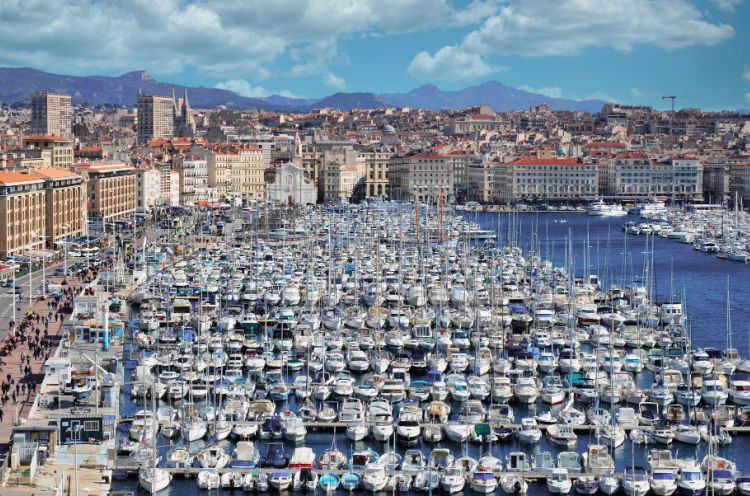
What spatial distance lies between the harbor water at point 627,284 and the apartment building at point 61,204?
2134 cm

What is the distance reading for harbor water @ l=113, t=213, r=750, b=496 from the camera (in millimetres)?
21609

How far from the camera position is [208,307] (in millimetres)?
35344

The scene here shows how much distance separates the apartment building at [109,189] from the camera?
5962 centimetres

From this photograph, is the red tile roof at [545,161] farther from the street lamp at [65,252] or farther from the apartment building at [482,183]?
the street lamp at [65,252]

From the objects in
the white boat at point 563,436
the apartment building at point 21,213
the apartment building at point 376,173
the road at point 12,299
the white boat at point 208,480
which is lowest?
the white boat at point 208,480

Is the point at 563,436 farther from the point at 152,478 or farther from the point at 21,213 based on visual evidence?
the point at 21,213

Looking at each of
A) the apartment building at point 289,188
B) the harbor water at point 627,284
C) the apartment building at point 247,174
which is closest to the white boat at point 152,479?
the harbor water at point 627,284

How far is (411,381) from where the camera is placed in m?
26.8

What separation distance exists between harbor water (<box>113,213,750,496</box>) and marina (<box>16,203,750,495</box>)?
0.09 meters

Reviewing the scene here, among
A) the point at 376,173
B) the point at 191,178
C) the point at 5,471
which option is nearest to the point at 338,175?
the point at 376,173

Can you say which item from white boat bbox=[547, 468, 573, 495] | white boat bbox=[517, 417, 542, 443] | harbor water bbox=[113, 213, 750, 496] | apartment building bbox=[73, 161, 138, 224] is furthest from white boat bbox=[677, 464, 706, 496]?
apartment building bbox=[73, 161, 138, 224]

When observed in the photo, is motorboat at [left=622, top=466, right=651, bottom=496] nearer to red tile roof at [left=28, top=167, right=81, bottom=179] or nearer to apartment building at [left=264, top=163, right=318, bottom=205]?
red tile roof at [left=28, top=167, right=81, bottom=179]

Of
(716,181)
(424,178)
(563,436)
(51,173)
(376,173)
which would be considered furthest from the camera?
(376,173)

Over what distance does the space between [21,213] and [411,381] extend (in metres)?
24.7
